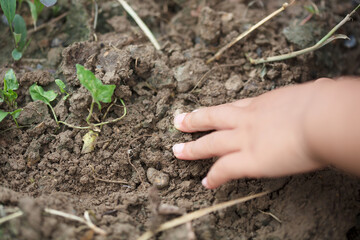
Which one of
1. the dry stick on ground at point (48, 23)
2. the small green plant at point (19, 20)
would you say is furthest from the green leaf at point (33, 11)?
the dry stick on ground at point (48, 23)

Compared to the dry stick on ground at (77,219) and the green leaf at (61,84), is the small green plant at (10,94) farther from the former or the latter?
the dry stick on ground at (77,219)

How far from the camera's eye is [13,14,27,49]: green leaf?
1.92m

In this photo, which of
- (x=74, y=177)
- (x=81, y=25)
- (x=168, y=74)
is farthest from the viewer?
(x=81, y=25)

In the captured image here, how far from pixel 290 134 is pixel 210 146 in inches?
14.9

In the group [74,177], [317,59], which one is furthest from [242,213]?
[317,59]

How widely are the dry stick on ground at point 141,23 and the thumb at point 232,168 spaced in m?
0.96

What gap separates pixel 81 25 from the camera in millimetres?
2127

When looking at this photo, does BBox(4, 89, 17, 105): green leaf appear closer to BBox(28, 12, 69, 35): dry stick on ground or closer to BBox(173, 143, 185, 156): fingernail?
BBox(28, 12, 69, 35): dry stick on ground

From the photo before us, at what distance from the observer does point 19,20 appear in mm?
1925

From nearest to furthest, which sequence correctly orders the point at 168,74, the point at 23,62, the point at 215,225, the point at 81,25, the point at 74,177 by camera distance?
the point at 215,225 < the point at 74,177 < the point at 168,74 < the point at 23,62 < the point at 81,25

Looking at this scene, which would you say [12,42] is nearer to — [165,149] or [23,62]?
[23,62]

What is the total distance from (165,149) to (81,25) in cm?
105

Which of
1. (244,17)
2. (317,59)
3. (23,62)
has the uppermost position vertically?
(23,62)

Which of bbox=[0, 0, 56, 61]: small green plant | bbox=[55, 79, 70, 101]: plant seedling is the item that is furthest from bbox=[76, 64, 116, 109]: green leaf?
bbox=[0, 0, 56, 61]: small green plant
